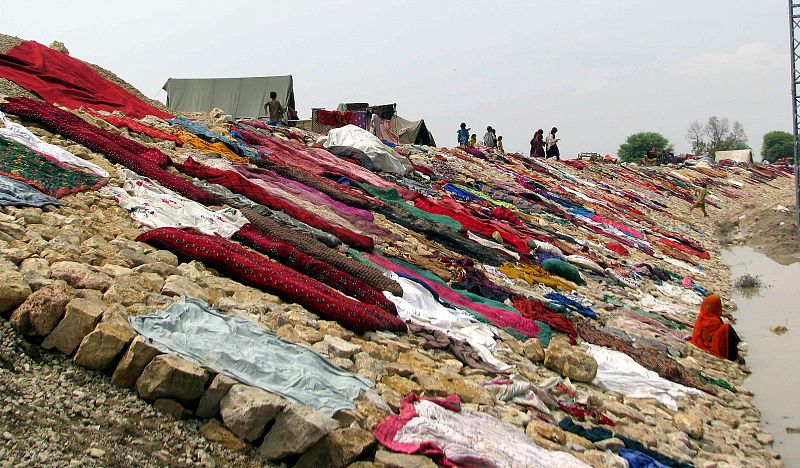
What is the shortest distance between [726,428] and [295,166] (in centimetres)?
757

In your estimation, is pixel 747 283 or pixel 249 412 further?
pixel 747 283

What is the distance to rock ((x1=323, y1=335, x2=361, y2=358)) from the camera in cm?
425

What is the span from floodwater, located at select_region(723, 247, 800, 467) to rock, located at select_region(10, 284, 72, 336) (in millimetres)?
5424

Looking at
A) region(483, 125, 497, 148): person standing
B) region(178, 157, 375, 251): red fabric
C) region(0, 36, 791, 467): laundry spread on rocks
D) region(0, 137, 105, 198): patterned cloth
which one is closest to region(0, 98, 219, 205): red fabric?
region(0, 36, 791, 467): laundry spread on rocks

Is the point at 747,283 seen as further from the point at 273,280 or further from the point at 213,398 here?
the point at 213,398

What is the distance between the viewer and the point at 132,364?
3406 mm

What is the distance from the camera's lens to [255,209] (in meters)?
7.30

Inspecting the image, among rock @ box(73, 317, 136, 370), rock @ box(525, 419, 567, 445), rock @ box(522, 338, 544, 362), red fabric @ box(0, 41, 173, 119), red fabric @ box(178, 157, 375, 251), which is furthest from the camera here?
red fabric @ box(0, 41, 173, 119)

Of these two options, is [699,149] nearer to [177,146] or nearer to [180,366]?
[177,146]

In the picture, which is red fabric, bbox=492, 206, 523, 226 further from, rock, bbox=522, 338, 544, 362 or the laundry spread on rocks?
rock, bbox=522, 338, 544, 362

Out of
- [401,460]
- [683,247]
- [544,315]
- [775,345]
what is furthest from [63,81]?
[683,247]

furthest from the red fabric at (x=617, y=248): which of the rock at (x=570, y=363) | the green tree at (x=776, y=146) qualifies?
the green tree at (x=776, y=146)

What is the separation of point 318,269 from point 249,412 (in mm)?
2660

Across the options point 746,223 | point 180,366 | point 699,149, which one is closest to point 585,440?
point 180,366
